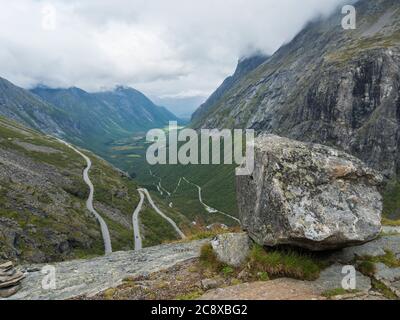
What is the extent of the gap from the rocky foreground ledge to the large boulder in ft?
19.5

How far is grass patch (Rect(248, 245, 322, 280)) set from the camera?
1759 centimetres

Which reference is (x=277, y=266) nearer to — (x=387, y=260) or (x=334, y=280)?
(x=334, y=280)

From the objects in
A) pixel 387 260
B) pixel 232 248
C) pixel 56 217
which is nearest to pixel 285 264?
pixel 232 248

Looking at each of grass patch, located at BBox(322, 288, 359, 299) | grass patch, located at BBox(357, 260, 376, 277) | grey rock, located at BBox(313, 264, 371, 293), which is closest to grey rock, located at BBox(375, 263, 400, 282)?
grass patch, located at BBox(357, 260, 376, 277)

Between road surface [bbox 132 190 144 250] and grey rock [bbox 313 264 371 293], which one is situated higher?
grey rock [bbox 313 264 371 293]

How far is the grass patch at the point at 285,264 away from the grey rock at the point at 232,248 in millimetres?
1044

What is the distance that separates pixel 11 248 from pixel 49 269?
8409 cm

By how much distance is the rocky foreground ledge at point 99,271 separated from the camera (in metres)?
19.6

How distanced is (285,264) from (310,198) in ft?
11.1

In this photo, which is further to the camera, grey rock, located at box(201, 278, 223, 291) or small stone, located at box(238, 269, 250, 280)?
small stone, located at box(238, 269, 250, 280)

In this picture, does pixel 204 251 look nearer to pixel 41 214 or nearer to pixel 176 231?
pixel 41 214

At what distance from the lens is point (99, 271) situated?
23.0 m

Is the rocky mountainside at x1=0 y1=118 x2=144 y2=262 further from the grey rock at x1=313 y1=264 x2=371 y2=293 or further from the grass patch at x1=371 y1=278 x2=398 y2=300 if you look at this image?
the grass patch at x1=371 y1=278 x2=398 y2=300

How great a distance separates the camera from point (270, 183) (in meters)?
19.2
